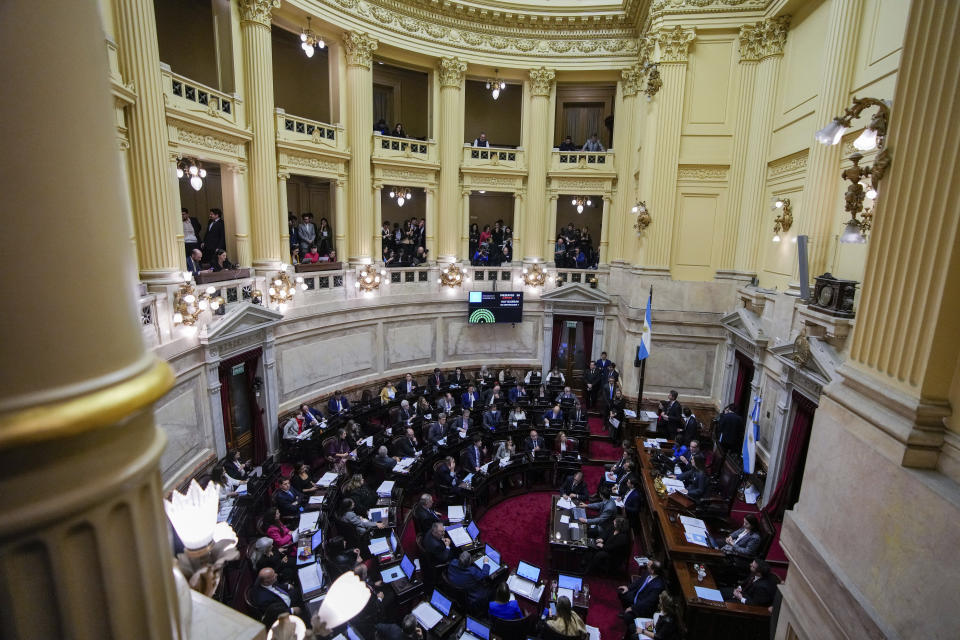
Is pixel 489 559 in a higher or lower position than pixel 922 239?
lower

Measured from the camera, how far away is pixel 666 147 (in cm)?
1320

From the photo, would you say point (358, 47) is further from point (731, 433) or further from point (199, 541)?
point (199, 541)

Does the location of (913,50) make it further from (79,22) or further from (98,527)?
(98,527)

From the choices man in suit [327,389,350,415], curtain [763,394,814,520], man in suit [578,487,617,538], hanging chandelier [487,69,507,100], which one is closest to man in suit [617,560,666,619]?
man in suit [578,487,617,538]

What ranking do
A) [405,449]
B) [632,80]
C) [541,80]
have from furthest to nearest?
[541,80], [632,80], [405,449]

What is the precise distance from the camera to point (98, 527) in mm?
899

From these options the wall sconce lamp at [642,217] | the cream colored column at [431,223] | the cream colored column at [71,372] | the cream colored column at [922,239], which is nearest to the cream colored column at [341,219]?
the cream colored column at [431,223]

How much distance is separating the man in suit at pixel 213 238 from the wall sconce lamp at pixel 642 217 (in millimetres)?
10832

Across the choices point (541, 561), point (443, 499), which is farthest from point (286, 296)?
point (541, 561)

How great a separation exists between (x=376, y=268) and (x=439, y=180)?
389 centimetres

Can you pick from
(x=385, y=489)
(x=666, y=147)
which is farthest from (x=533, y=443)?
Result: (x=666, y=147)

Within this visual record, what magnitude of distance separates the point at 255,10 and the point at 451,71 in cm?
611

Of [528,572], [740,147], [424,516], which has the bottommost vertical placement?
[528,572]

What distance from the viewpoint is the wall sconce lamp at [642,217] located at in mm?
13521
